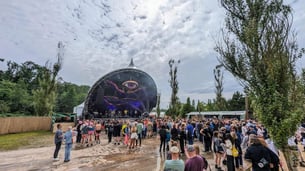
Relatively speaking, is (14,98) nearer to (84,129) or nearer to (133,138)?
(84,129)

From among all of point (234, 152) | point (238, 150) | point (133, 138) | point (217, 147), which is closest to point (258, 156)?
point (234, 152)

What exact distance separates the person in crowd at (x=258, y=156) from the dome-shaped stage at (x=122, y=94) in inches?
1180

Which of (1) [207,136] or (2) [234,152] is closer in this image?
(2) [234,152]

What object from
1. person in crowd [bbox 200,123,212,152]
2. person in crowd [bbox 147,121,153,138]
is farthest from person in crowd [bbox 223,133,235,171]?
person in crowd [bbox 147,121,153,138]

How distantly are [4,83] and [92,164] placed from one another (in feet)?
131

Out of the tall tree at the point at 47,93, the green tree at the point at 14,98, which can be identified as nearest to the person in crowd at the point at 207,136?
the tall tree at the point at 47,93

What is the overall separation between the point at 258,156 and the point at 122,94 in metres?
32.1

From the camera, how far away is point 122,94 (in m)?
35.0

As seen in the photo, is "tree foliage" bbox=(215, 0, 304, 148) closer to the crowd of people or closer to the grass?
the crowd of people

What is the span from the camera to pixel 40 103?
82.7 feet

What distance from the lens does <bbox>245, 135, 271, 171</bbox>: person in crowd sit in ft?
12.1

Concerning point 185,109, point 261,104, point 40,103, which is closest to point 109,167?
point 261,104

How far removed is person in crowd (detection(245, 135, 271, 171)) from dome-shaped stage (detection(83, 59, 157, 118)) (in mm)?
29960

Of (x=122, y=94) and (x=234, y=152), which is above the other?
(x=122, y=94)
